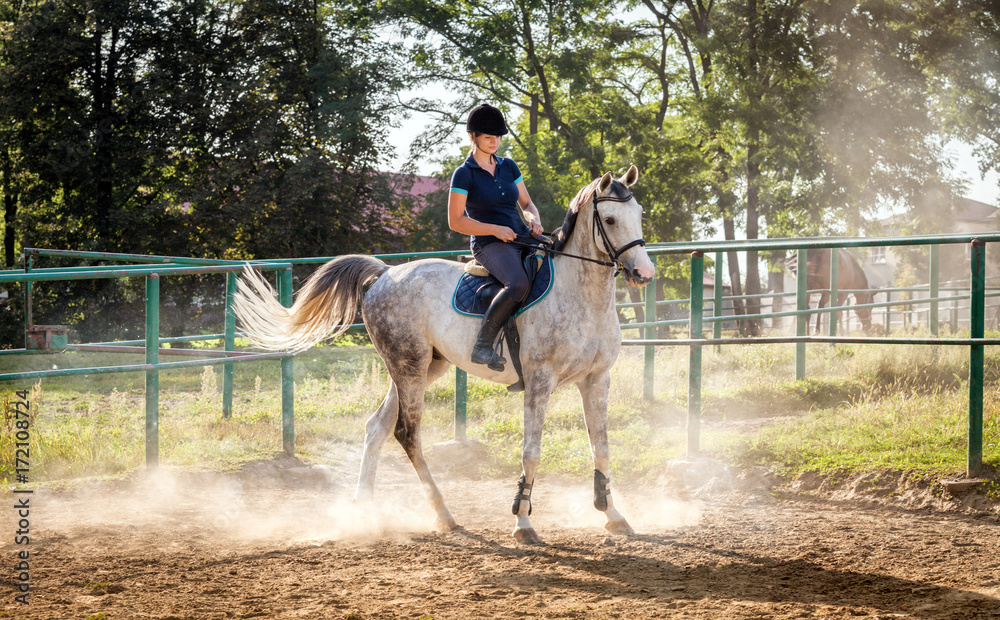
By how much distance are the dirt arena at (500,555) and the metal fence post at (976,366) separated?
0.36 m

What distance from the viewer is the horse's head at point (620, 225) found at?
457 centimetres

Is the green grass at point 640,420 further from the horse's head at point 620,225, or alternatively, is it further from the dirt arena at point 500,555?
the horse's head at point 620,225

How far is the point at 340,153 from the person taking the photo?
23.8m

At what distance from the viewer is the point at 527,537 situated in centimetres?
476

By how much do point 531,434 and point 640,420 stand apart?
3.52 m

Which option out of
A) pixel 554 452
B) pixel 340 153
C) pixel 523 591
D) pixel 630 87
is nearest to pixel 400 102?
pixel 340 153

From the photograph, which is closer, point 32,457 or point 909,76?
point 32,457

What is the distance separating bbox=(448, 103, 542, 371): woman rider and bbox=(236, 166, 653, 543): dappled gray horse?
0.20 m

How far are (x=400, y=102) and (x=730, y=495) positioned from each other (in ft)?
69.6

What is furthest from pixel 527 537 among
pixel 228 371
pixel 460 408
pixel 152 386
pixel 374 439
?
pixel 228 371

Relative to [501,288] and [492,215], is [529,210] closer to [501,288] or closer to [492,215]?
[492,215]

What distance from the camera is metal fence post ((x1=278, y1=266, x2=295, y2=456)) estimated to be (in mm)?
7289

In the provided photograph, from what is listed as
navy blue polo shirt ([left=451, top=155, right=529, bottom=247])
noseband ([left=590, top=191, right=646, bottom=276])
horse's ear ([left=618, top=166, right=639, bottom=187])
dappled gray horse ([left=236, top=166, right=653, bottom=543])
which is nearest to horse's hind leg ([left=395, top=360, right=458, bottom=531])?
dappled gray horse ([left=236, top=166, right=653, bottom=543])

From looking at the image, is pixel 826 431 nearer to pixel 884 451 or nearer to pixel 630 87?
pixel 884 451
